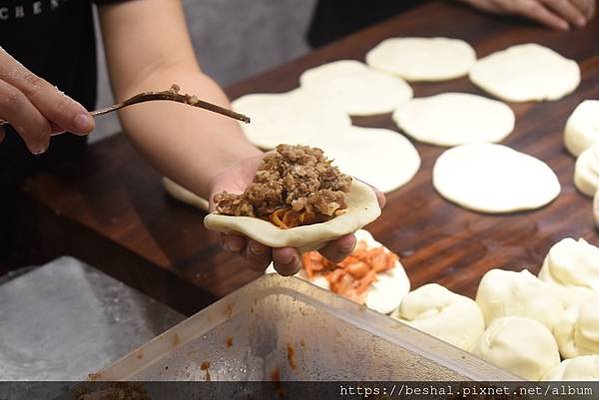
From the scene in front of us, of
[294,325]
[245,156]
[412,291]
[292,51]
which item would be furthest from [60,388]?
[292,51]

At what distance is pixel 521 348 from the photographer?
1.69 m

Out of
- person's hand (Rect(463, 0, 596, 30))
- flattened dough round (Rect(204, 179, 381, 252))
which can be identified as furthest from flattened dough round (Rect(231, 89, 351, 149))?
flattened dough round (Rect(204, 179, 381, 252))

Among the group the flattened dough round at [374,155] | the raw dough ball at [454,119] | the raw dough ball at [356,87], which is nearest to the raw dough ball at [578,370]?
the flattened dough round at [374,155]

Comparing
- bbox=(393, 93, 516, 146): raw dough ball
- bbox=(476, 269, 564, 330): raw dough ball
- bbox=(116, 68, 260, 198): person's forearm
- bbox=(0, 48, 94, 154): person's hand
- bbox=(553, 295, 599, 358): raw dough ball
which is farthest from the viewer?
bbox=(393, 93, 516, 146): raw dough ball

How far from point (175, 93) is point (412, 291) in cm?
85

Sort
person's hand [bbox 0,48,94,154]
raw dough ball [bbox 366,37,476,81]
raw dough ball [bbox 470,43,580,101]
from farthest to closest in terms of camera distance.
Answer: raw dough ball [bbox 366,37,476,81] < raw dough ball [bbox 470,43,580,101] < person's hand [bbox 0,48,94,154]

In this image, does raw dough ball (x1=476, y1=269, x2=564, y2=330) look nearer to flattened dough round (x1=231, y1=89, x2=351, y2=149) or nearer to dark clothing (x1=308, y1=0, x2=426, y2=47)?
flattened dough round (x1=231, y1=89, x2=351, y2=149)

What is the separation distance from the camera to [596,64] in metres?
3.04

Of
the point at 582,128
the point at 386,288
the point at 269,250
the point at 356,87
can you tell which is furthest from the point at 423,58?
the point at 269,250

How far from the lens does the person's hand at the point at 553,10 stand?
10.8ft

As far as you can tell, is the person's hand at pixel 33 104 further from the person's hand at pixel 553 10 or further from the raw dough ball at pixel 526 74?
the person's hand at pixel 553 10

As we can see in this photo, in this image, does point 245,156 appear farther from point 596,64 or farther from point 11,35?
point 596,64

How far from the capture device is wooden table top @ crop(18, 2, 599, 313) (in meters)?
2.18

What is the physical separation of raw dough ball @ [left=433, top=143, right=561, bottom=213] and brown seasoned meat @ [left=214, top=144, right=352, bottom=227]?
0.75 meters
